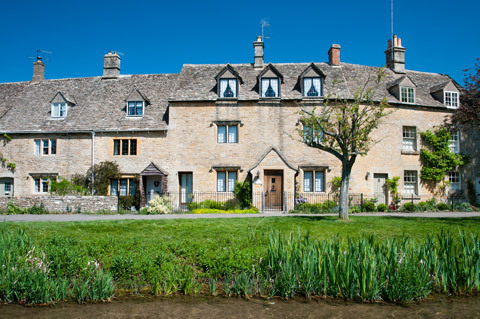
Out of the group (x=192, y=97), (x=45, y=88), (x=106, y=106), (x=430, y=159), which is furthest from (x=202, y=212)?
(x=45, y=88)

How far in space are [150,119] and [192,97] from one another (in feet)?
11.6

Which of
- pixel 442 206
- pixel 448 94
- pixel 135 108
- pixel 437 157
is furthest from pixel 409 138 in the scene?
pixel 135 108

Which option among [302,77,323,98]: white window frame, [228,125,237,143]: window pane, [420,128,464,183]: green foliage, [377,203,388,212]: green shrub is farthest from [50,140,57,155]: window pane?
[420,128,464,183]: green foliage

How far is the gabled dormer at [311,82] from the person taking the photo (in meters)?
24.9

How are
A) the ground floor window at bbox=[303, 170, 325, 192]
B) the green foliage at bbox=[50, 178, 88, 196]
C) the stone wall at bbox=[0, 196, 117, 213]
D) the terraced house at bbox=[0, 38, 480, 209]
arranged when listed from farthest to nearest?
1. the terraced house at bbox=[0, 38, 480, 209]
2. the ground floor window at bbox=[303, 170, 325, 192]
3. the green foliage at bbox=[50, 178, 88, 196]
4. the stone wall at bbox=[0, 196, 117, 213]

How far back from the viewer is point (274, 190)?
23.9 meters

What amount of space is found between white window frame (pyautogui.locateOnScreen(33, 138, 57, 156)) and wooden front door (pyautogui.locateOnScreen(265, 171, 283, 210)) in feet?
51.6

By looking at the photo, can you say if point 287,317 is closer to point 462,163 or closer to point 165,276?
point 165,276

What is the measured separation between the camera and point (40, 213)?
20.6m

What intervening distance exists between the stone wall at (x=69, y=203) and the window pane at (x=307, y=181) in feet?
41.6

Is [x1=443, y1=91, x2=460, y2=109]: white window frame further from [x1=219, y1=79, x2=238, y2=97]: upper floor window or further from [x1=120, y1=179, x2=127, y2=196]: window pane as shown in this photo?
[x1=120, y1=179, x2=127, y2=196]: window pane

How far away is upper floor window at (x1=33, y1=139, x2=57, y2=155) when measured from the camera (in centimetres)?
2589

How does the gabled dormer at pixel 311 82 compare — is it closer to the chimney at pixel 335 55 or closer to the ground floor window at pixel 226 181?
the chimney at pixel 335 55

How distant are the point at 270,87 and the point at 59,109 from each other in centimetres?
1609
